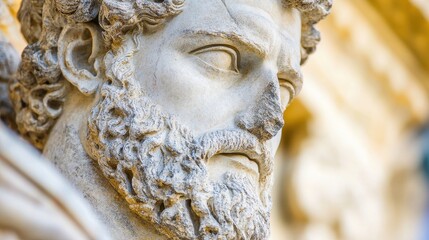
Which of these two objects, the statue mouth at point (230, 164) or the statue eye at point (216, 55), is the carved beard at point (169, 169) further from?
the statue eye at point (216, 55)

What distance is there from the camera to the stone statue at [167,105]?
2.52 meters

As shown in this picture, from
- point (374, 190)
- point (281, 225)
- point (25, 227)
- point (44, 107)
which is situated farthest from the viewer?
point (374, 190)

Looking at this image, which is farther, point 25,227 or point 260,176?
point 260,176

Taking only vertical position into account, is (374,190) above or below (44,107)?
below

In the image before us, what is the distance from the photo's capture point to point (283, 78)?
107 inches

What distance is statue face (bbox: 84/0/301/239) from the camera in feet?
8.25

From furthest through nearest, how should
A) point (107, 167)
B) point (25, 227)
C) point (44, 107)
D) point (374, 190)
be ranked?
point (374, 190) < point (44, 107) < point (107, 167) < point (25, 227)

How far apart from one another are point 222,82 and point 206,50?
0.20 ft

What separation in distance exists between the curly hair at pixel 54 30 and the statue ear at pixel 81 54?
0.7 inches

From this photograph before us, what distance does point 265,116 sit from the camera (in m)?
2.60

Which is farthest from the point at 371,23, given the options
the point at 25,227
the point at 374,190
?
the point at 25,227

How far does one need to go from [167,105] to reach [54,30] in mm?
289

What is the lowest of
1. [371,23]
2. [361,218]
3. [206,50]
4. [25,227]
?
[361,218]

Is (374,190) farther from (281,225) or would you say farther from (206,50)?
(206,50)
